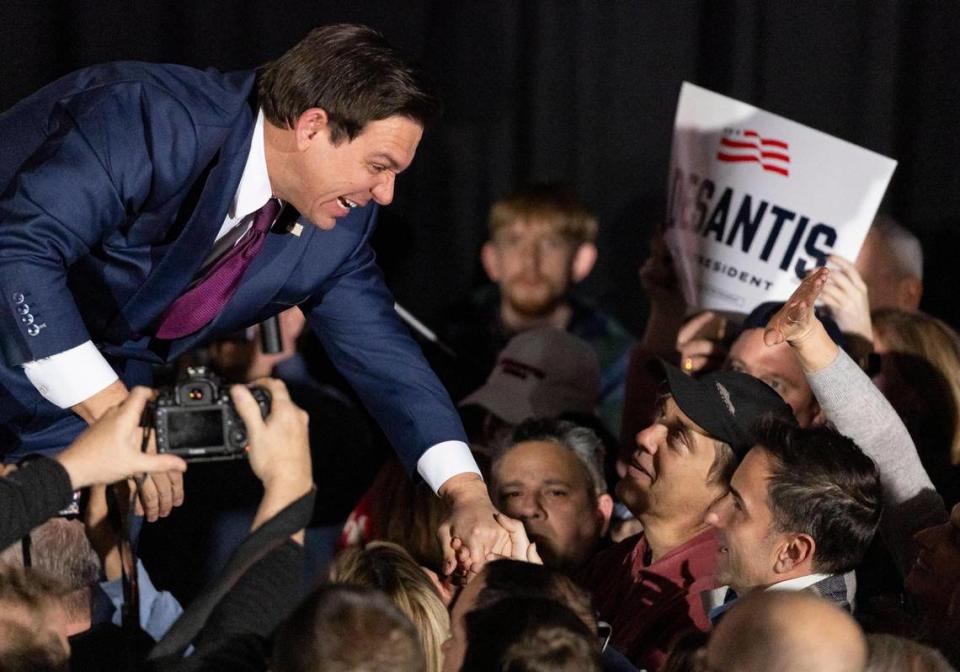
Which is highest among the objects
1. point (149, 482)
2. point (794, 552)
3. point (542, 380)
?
point (149, 482)

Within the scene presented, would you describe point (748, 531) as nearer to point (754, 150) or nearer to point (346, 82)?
point (346, 82)

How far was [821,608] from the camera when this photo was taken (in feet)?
5.74

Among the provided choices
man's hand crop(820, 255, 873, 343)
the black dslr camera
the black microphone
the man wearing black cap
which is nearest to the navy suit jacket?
the black dslr camera

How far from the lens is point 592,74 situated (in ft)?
13.4

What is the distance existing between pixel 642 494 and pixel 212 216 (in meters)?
0.88

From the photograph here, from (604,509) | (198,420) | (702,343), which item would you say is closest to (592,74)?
(702,343)

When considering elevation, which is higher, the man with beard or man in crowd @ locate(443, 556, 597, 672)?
man in crowd @ locate(443, 556, 597, 672)

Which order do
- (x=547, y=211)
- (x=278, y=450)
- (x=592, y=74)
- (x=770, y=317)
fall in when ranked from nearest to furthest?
1. (x=278, y=450)
2. (x=770, y=317)
3. (x=547, y=211)
4. (x=592, y=74)

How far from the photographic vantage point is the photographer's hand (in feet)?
6.48

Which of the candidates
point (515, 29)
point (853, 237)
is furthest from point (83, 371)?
point (515, 29)

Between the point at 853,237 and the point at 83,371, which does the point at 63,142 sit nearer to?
the point at 83,371

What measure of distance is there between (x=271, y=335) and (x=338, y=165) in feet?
3.89

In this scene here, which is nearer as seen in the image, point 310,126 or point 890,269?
point 310,126

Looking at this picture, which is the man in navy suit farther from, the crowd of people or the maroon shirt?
the maroon shirt
